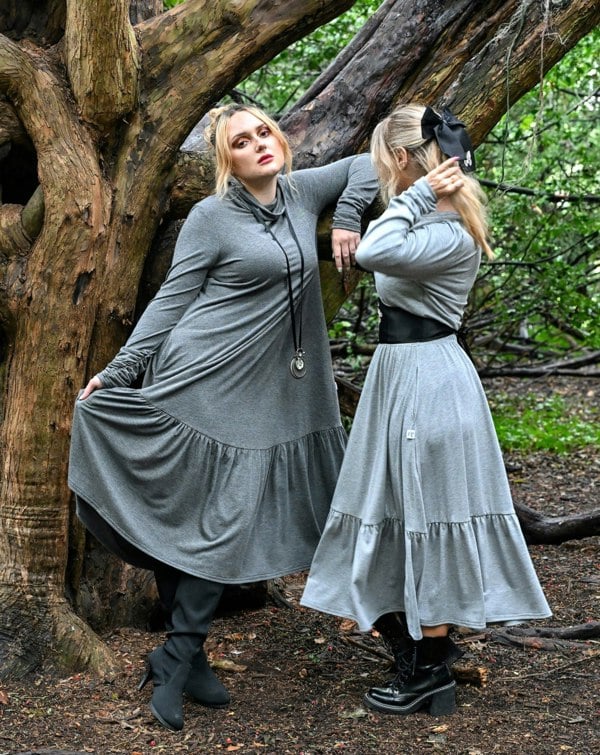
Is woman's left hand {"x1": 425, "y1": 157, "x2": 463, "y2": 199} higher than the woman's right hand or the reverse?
higher

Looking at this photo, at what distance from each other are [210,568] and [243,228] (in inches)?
49.6

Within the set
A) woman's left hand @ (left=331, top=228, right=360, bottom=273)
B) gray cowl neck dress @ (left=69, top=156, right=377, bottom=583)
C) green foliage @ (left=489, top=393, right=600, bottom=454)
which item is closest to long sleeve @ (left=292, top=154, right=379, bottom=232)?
woman's left hand @ (left=331, top=228, right=360, bottom=273)

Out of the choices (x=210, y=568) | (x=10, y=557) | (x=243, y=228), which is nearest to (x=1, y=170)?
(x=243, y=228)

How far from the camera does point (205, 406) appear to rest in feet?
12.4

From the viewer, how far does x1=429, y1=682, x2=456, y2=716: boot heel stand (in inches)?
149

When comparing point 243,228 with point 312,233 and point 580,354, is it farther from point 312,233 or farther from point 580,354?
point 580,354

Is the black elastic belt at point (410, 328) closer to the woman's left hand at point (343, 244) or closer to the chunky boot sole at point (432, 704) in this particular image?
the woman's left hand at point (343, 244)

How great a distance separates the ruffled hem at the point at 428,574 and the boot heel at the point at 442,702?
34 cm

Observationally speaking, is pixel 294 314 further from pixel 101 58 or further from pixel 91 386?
pixel 101 58

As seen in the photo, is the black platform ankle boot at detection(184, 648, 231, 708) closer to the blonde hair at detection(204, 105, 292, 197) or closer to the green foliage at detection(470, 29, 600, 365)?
the blonde hair at detection(204, 105, 292, 197)

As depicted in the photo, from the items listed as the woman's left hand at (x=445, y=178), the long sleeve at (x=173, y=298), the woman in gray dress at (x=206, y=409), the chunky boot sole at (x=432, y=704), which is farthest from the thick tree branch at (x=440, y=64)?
the chunky boot sole at (x=432, y=704)

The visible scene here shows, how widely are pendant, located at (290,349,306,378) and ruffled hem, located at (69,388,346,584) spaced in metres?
0.29

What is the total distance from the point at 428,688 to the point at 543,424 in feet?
19.4

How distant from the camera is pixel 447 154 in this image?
352cm
